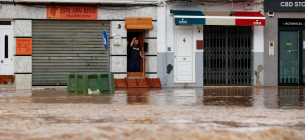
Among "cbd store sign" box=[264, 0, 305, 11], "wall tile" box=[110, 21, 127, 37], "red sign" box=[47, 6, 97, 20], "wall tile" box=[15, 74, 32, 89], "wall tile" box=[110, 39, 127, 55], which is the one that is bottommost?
"wall tile" box=[15, 74, 32, 89]

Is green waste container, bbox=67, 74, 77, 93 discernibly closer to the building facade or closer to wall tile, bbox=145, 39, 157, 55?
the building facade

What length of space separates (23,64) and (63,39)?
2.02m

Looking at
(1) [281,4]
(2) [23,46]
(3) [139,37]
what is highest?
(1) [281,4]

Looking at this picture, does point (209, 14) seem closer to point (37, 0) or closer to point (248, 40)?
point (248, 40)

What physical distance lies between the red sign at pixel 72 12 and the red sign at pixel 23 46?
1.40 m

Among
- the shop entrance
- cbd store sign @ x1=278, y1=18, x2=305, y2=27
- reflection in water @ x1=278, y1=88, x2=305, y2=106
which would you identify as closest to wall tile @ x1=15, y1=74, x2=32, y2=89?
reflection in water @ x1=278, y1=88, x2=305, y2=106

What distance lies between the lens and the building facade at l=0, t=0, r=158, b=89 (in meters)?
16.4

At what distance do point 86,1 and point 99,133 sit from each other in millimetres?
13808

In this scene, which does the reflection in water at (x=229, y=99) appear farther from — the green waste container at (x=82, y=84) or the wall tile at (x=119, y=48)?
the wall tile at (x=119, y=48)

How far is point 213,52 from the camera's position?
57.3 ft

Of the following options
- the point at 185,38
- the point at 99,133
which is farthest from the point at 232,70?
the point at 99,133

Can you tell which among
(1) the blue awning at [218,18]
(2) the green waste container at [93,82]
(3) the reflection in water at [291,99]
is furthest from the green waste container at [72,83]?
(3) the reflection in water at [291,99]

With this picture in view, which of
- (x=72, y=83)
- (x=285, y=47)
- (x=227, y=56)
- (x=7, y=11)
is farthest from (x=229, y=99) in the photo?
(x=7, y=11)

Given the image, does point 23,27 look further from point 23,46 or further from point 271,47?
point 271,47
